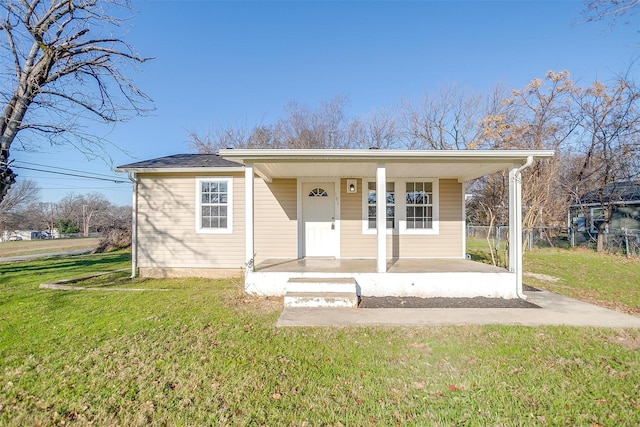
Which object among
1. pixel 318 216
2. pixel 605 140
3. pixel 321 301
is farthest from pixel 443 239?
pixel 605 140

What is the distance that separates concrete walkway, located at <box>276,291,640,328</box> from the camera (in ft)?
13.9

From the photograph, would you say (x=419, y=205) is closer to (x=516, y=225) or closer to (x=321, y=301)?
(x=516, y=225)

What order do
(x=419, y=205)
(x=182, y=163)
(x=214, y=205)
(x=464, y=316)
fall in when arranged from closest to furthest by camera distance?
1. (x=464, y=316)
2. (x=419, y=205)
3. (x=214, y=205)
4. (x=182, y=163)

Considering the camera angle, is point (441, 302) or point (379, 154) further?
point (379, 154)

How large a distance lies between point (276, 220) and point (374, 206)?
2606 millimetres

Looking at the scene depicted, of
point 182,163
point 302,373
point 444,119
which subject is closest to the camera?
point 302,373

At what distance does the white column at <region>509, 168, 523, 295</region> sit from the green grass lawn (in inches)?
70.4

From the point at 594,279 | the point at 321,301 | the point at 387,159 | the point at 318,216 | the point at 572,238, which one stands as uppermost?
the point at 387,159

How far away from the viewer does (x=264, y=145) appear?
2253cm

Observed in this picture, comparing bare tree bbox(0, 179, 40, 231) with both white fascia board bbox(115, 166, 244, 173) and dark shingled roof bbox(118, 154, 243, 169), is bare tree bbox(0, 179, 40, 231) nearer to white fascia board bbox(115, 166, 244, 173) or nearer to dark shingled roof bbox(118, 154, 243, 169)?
dark shingled roof bbox(118, 154, 243, 169)

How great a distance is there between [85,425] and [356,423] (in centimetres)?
197

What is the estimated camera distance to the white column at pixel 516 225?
5707 millimetres

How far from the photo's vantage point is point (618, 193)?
14.3 meters

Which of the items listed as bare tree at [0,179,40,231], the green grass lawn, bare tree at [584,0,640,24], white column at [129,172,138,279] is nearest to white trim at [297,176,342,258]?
the green grass lawn
